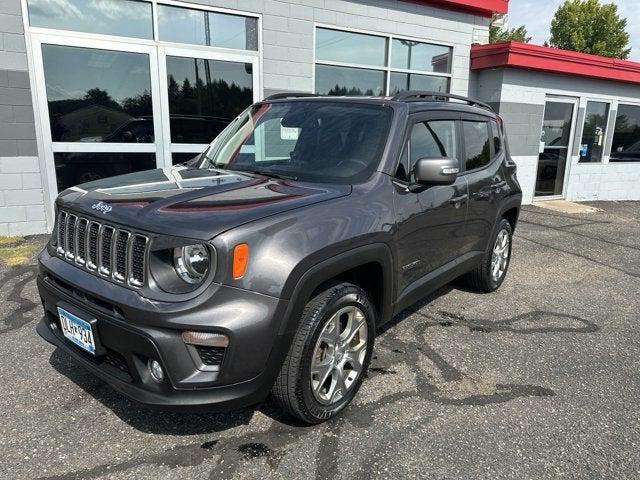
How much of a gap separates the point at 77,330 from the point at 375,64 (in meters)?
8.00

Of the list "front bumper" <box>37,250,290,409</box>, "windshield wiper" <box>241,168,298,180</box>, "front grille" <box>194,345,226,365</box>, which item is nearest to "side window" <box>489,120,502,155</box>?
"windshield wiper" <box>241,168,298,180</box>

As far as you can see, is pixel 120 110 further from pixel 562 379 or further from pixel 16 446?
pixel 562 379

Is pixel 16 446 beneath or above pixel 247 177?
beneath

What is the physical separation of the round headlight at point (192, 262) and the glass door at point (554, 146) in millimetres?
10522

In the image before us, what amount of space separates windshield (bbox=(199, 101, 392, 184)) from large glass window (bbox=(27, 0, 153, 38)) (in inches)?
160

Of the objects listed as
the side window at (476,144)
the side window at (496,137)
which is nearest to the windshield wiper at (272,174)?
the side window at (476,144)

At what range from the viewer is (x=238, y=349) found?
2.16m

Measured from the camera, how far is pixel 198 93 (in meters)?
7.41

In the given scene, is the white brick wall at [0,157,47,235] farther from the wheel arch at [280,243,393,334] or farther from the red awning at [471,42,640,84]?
the red awning at [471,42,640,84]

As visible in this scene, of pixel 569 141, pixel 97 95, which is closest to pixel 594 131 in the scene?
pixel 569 141

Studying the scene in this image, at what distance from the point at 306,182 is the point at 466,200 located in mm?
1569

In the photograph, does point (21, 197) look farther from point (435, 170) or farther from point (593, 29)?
point (593, 29)

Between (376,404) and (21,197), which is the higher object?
(21,197)

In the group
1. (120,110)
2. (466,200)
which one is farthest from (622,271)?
(120,110)
